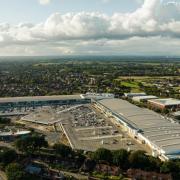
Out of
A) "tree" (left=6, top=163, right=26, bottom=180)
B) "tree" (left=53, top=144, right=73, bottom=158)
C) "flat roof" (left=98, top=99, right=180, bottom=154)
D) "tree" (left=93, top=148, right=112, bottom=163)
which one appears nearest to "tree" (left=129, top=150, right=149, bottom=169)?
"tree" (left=93, top=148, right=112, bottom=163)

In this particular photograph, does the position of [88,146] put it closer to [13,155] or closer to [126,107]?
[13,155]

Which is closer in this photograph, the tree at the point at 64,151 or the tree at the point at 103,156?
the tree at the point at 103,156

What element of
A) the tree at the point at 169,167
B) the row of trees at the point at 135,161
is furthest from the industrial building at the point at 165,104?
the tree at the point at 169,167

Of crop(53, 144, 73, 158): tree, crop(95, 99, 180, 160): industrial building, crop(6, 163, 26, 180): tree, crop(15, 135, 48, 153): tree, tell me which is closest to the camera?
crop(6, 163, 26, 180): tree

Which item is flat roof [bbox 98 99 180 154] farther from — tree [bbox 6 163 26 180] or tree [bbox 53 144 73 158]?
tree [bbox 6 163 26 180]

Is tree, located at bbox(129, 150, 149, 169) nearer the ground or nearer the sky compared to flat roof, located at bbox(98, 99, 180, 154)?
nearer the ground

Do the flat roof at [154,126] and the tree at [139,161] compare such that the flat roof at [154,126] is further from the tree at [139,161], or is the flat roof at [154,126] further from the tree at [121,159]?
the tree at [121,159]

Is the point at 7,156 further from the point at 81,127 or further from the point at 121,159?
the point at 81,127

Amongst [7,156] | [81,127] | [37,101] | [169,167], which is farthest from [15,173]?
[37,101]
